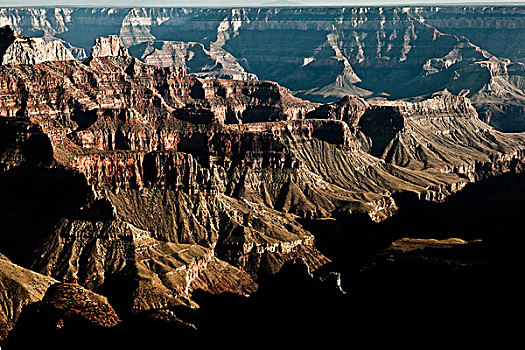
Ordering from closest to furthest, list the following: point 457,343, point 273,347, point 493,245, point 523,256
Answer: point 457,343 → point 273,347 → point 523,256 → point 493,245

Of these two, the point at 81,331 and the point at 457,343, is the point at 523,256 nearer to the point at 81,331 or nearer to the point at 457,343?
the point at 457,343

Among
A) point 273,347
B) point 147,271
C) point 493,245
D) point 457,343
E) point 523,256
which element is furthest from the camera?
point 147,271

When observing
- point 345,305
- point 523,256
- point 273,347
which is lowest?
point 273,347

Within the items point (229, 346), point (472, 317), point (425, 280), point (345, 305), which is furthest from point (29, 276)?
point (472, 317)

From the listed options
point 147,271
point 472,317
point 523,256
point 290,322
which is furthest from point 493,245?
point 147,271

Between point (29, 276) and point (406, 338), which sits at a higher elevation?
point (29, 276)

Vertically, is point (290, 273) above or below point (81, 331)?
above

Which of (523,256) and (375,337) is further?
(523,256)

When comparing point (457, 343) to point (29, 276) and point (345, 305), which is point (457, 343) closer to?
point (345, 305)

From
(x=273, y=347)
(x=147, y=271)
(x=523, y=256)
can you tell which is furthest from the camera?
(x=147, y=271)
